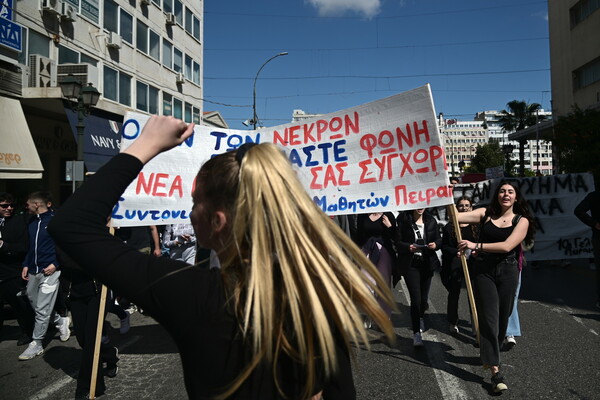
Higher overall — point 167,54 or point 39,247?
point 167,54

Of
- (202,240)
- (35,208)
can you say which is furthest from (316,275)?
(35,208)

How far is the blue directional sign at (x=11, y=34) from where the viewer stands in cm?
1311

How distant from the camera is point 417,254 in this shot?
19.9 ft

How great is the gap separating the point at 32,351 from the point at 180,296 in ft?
18.2

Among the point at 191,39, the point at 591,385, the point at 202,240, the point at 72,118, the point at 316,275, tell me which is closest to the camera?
the point at 316,275

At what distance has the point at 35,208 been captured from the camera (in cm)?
598

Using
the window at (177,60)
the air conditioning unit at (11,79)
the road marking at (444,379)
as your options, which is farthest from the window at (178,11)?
the road marking at (444,379)

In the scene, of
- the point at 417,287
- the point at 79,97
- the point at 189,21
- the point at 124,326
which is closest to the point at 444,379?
the point at 417,287

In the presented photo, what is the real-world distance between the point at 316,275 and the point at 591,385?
4.25 m

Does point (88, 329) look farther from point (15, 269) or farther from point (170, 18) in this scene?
point (170, 18)

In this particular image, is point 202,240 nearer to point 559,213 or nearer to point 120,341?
point 120,341

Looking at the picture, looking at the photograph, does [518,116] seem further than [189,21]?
Yes

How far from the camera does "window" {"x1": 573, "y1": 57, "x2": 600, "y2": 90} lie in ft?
76.1

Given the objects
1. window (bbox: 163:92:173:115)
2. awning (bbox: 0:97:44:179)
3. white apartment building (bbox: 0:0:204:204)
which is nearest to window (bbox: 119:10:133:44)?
white apartment building (bbox: 0:0:204:204)
